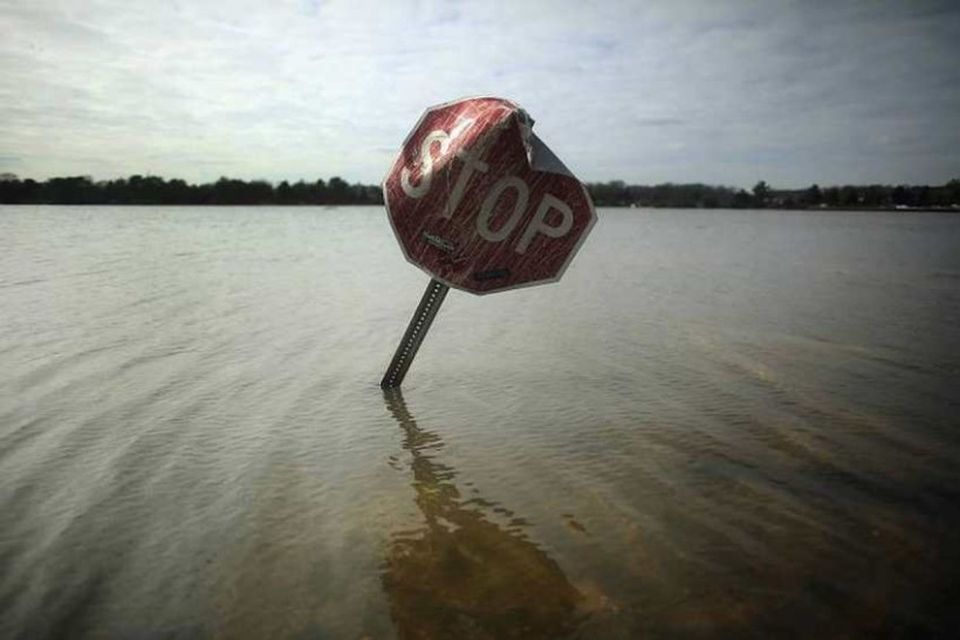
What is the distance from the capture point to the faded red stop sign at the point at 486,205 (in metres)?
4.86

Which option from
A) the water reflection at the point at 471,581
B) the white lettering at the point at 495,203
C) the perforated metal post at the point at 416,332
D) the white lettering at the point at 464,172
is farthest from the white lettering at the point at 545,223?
the water reflection at the point at 471,581

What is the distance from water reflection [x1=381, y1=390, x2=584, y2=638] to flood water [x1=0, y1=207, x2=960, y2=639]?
0.02 metres

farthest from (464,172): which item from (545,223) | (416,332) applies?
(416,332)

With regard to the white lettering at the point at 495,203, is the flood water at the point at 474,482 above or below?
below

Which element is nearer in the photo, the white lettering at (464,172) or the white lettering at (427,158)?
the white lettering at (464,172)

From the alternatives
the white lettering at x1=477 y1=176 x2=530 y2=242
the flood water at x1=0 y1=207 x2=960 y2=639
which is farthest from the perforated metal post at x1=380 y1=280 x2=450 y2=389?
the white lettering at x1=477 y1=176 x2=530 y2=242

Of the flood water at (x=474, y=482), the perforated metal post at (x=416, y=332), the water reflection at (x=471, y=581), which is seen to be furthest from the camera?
the perforated metal post at (x=416, y=332)

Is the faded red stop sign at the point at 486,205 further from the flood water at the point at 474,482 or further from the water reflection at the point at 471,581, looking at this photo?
the water reflection at the point at 471,581

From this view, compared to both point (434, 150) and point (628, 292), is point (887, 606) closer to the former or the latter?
point (434, 150)

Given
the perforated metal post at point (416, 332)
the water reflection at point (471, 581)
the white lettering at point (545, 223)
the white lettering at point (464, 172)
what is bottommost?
the water reflection at point (471, 581)

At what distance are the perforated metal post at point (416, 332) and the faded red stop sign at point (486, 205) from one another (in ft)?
1.38

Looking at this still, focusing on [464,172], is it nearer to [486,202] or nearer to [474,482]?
[486,202]

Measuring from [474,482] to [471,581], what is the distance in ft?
4.28

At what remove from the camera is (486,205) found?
16.3ft
